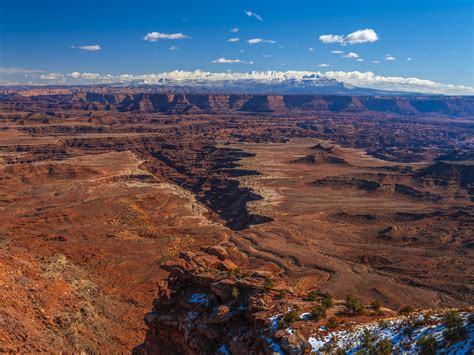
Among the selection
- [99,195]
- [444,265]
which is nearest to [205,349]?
[444,265]

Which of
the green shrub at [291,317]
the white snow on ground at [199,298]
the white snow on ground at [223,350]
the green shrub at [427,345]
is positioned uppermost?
the green shrub at [427,345]

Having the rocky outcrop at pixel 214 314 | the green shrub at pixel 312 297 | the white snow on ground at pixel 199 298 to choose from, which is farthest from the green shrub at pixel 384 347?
the white snow on ground at pixel 199 298

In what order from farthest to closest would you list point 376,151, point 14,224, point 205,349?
point 376,151, point 14,224, point 205,349

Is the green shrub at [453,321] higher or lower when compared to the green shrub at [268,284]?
higher

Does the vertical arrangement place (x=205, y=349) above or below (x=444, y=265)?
above

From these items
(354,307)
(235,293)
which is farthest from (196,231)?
(354,307)

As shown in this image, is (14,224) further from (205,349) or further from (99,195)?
(205,349)

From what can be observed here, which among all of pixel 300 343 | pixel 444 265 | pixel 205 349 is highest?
pixel 300 343

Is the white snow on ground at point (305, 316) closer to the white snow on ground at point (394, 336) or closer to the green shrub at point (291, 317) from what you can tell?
the green shrub at point (291, 317)
